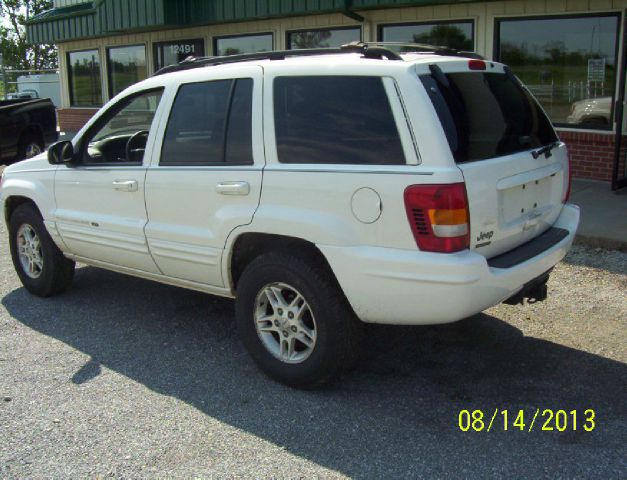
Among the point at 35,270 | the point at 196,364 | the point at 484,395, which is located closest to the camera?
the point at 484,395

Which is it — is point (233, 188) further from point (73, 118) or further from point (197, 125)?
point (73, 118)

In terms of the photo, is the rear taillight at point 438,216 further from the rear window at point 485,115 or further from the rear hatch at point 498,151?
the rear window at point 485,115

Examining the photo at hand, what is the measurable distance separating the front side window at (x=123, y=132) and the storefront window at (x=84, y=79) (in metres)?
13.9

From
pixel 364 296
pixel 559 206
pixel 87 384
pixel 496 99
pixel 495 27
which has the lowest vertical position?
pixel 87 384

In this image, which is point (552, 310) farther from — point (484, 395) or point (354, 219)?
point (354, 219)

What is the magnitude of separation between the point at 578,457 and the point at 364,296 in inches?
50.3

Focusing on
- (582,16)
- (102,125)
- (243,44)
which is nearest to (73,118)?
(243,44)

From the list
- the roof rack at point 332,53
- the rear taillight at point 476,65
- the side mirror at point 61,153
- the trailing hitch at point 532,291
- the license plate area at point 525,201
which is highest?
the roof rack at point 332,53

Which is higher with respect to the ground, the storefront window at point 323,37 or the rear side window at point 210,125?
the storefront window at point 323,37

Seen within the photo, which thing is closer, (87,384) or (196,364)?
(87,384)

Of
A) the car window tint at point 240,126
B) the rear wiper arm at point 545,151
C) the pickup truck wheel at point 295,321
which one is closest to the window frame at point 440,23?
the rear wiper arm at point 545,151

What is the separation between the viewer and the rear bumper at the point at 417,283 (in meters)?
3.39

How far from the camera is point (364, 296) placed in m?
3.59

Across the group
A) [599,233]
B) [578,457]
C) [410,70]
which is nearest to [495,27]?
[599,233]
